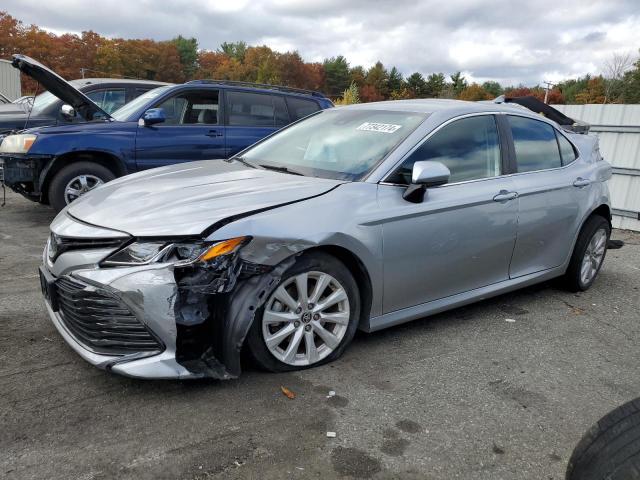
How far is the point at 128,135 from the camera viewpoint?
22.3 feet

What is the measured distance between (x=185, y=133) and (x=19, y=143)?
1.93 m

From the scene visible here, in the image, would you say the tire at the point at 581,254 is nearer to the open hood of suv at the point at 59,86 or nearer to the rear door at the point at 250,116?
the rear door at the point at 250,116

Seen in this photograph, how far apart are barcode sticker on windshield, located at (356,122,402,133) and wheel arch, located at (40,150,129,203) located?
4.01 meters

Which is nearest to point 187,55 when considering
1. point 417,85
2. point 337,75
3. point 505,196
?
point 337,75

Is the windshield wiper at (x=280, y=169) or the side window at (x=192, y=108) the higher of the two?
the side window at (x=192, y=108)

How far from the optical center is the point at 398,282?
3.42 meters

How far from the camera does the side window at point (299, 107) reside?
797cm

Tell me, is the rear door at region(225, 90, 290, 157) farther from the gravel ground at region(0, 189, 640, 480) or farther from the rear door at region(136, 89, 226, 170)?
the gravel ground at region(0, 189, 640, 480)

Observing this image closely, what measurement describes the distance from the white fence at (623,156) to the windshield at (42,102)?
8826 millimetres

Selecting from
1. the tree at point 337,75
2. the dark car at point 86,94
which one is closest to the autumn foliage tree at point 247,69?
the tree at point 337,75

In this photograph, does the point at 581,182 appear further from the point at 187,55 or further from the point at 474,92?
the point at 474,92

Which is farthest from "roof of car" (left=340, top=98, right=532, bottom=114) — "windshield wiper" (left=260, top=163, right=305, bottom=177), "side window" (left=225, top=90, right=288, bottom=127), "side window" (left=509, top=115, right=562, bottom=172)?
"side window" (left=225, top=90, right=288, bottom=127)

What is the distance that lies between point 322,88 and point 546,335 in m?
107

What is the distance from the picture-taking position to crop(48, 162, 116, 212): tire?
656cm
